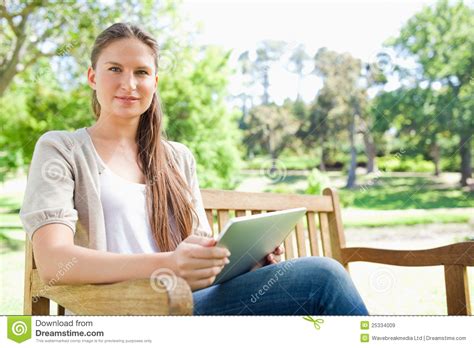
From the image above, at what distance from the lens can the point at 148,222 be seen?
98 centimetres

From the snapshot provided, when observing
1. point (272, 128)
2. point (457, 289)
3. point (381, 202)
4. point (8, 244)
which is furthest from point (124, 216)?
point (381, 202)

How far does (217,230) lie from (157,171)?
0.37 m

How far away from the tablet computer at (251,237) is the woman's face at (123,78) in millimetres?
346

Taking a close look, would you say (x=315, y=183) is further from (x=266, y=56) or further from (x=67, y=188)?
(x=67, y=188)

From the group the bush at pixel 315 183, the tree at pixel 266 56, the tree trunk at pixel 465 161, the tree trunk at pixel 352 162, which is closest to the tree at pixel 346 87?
the tree trunk at pixel 352 162

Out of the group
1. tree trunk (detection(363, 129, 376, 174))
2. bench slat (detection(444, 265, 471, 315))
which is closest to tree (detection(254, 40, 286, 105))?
tree trunk (detection(363, 129, 376, 174))

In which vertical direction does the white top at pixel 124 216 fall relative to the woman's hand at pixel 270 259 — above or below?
above

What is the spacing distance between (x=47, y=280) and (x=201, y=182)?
3.20 metres

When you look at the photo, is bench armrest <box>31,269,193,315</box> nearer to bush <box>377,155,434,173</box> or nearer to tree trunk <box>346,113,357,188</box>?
tree trunk <box>346,113,357,188</box>

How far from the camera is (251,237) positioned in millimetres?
812

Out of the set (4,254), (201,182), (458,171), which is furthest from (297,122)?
(4,254)

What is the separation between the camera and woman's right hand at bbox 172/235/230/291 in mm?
708

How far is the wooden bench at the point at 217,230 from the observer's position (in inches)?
27.3
